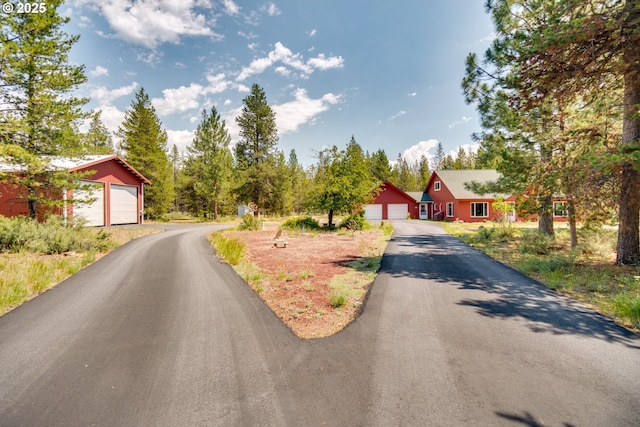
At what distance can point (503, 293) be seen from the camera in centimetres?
665

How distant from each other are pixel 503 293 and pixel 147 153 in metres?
35.9

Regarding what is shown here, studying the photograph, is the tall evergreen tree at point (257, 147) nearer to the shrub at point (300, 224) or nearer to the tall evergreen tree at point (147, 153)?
the tall evergreen tree at point (147, 153)

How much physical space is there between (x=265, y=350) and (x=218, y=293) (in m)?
3.01

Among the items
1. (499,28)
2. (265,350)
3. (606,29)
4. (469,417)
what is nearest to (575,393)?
(469,417)

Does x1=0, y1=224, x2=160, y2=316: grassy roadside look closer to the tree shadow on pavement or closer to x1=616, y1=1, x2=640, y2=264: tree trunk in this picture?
the tree shadow on pavement

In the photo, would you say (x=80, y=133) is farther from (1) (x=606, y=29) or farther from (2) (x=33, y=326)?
(1) (x=606, y=29)

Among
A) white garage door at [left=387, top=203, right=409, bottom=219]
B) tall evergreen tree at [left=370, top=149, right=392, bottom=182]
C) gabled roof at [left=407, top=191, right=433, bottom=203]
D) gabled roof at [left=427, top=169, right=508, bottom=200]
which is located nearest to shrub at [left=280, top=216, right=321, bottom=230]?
white garage door at [left=387, top=203, right=409, bottom=219]

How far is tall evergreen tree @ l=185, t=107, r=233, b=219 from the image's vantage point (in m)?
33.1

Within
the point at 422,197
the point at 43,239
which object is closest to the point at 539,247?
the point at 43,239

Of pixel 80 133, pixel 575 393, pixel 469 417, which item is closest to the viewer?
pixel 469 417

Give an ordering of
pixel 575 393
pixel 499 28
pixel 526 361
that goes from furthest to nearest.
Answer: pixel 499 28 < pixel 526 361 < pixel 575 393

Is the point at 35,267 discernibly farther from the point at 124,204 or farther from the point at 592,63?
the point at 124,204

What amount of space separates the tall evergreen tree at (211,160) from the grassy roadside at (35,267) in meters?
20.9

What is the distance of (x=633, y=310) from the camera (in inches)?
196
